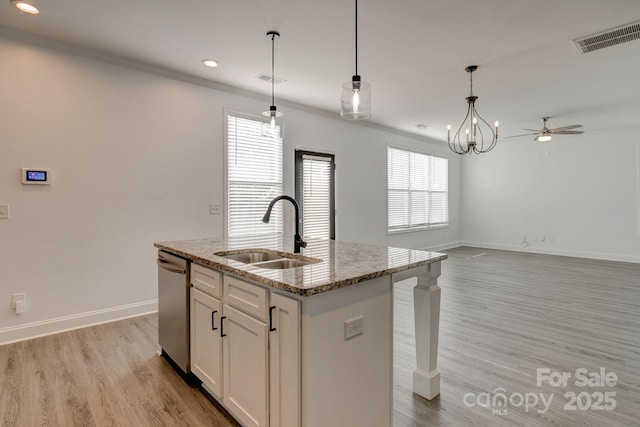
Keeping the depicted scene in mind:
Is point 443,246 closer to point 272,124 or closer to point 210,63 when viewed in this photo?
point 272,124

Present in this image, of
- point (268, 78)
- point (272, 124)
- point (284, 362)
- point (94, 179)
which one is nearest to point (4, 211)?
point (94, 179)

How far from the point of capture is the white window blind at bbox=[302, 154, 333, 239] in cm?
523

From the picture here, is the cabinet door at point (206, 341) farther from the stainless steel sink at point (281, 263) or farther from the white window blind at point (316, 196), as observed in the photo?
the white window blind at point (316, 196)

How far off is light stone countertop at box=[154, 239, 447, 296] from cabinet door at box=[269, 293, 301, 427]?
0.10 metres

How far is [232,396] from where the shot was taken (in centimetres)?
180

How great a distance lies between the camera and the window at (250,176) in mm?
4332

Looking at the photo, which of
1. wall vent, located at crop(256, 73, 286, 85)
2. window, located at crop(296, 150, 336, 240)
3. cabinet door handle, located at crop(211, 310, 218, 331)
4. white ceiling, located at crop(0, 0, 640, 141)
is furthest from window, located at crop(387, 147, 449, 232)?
cabinet door handle, located at crop(211, 310, 218, 331)

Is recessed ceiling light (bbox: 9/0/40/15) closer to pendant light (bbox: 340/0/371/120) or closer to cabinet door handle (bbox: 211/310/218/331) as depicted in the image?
pendant light (bbox: 340/0/371/120)

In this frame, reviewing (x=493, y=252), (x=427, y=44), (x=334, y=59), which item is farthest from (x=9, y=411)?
(x=493, y=252)

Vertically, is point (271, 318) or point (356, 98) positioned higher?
point (356, 98)

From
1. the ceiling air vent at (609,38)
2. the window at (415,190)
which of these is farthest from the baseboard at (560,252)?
the ceiling air vent at (609,38)

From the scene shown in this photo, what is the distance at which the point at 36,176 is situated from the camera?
3012 millimetres

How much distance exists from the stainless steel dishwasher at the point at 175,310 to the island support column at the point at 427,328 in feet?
4.93

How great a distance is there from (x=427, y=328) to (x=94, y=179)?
334 cm
